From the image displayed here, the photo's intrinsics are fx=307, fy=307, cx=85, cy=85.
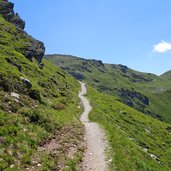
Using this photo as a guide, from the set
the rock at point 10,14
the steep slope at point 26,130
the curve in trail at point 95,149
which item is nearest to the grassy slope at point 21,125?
the steep slope at point 26,130

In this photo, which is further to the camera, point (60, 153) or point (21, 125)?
point (21, 125)

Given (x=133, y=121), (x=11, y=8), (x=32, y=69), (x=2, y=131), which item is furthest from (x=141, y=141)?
(x=11, y=8)

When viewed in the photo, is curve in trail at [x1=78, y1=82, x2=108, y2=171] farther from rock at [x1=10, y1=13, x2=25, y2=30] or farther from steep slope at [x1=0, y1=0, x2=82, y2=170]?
rock at [x1=10, y1=13, x2=25, y2=30]

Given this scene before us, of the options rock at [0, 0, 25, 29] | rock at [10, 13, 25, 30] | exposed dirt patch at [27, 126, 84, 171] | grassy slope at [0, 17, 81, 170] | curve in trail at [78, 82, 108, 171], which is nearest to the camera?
grassy slope at [0, 17, 81, 170]

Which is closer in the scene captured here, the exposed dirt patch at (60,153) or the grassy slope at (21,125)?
the grassy slope at (21,125)

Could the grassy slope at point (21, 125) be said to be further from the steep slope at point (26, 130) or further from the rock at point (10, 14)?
the rock at point (10, 14)

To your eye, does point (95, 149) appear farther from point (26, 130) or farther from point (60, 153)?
point (26, 130)

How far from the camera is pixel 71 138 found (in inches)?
1100

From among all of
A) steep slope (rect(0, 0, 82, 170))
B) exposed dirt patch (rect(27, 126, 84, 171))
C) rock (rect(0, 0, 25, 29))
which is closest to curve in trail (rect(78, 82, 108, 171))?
exposed dirt patch (rect(27, 126, 84, 171))

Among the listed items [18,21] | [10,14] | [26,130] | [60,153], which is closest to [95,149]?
[60,153]

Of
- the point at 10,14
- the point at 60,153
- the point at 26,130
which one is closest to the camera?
the point at 60,153

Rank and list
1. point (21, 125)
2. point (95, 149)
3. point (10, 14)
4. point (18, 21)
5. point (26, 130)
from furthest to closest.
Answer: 1. point (18, 21)
2. point (10, 14)
3. point (95, 149)
4. point (21, 125)
5. point (26, 130)

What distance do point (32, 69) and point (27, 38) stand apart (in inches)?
1378

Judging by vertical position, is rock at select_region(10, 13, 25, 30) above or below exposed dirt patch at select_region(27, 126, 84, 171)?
above
